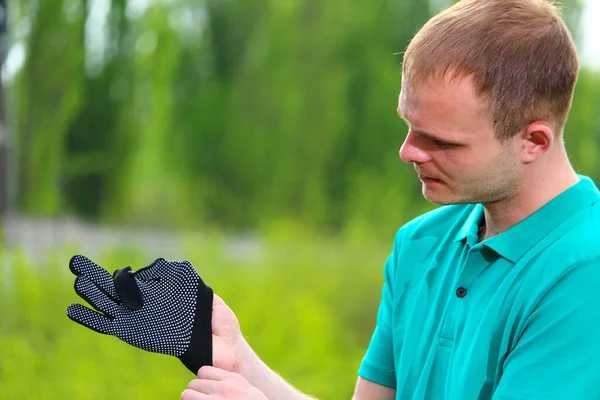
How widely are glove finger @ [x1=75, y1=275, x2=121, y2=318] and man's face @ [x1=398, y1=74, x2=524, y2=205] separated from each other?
0.50 metres

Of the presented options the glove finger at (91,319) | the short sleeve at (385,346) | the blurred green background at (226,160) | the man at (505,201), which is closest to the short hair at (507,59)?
the man at (505,201)

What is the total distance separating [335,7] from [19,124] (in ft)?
4.97

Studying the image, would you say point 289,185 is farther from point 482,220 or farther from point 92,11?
point 482,220

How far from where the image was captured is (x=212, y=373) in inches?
49.3

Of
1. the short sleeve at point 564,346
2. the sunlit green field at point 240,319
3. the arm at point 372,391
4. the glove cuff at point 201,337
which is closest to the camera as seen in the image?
the short sleeve at point 564,346

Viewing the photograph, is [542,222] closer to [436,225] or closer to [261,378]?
[436,225]

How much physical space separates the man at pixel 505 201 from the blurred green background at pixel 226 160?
2182 millimetres

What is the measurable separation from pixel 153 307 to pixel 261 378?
21 cm

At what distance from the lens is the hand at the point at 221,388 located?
3.99 ft

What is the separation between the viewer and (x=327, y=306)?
146 inches

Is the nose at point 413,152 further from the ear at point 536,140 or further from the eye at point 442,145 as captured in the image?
the ear at point 536,140

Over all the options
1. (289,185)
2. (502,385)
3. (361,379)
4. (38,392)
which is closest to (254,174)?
(289,185)

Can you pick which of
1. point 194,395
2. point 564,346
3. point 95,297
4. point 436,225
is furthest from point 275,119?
point 564,346

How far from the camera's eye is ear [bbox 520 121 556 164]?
1.19 m
